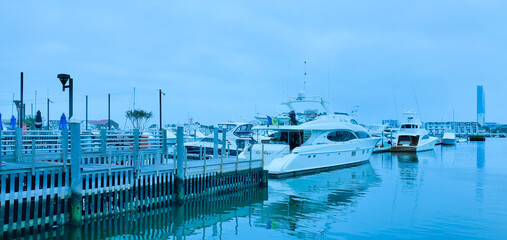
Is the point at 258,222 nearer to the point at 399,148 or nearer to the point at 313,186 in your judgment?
the point at 313,186

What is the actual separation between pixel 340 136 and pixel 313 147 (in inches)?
201

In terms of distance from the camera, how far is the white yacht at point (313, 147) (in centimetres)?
2389

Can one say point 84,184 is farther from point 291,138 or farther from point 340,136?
point 340,136

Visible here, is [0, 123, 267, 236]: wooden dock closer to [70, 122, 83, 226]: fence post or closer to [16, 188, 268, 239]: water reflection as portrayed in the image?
[70, 122, 83, 226]: fence post

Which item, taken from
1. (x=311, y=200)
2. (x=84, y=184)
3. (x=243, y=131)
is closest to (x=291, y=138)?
(x=311, y=200)

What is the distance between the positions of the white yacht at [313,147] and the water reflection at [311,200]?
2.71 ft

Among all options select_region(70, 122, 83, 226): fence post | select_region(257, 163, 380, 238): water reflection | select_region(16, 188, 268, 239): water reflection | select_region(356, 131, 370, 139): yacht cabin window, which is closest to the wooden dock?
select_region(70, 122, 83, 226): fence post

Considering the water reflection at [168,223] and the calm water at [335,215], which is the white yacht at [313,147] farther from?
the water reflection at [168,223]

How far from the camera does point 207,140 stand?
36.2 m

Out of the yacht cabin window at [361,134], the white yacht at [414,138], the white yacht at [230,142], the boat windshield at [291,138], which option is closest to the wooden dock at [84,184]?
the boat windshield at [291,138]

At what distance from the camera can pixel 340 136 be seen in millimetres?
29562

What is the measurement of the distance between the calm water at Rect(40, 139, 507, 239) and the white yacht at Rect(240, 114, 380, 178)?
170cm

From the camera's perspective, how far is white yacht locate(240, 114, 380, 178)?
23891 mm

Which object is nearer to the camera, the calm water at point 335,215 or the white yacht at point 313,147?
the calm water at point 335,215
